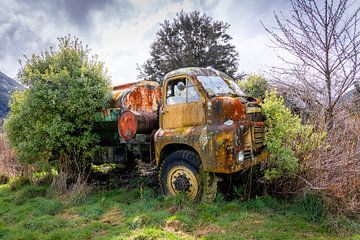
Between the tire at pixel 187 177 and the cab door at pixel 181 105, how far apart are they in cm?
63

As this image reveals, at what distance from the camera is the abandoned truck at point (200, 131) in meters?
4.69

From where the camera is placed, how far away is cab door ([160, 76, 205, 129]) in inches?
203

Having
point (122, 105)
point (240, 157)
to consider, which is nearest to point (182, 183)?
point (240, 157)

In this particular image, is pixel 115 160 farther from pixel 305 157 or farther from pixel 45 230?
pixel 305 157

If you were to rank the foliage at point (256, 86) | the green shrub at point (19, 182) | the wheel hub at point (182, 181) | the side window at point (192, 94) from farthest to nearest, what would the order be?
the foliage at point (256, 86) < the green shrub at point (19, 182) < the side window at point (192, 94) < the wheel hub at point (182, 181)

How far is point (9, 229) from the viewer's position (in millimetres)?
4625

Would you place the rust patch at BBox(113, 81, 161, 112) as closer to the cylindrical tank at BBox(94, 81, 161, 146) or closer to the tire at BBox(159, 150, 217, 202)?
the cylindrical tank at BBox(94, 81, 161, 146)

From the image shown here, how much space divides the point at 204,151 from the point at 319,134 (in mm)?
2192

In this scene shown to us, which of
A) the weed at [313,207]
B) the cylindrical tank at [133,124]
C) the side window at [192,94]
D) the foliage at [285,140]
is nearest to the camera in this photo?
the weed at [313,207]

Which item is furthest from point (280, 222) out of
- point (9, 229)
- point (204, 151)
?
point (9, 229)

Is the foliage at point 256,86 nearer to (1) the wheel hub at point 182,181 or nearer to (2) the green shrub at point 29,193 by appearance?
(1) the wheel hub at point 182,181

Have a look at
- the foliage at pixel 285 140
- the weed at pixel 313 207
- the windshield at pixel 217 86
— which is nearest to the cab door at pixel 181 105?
the windshield at pixel 217 86

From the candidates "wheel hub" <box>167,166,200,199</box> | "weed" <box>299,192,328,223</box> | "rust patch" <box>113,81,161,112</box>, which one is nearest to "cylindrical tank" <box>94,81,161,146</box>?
"rust patch" <box>113,81,161,112</box>

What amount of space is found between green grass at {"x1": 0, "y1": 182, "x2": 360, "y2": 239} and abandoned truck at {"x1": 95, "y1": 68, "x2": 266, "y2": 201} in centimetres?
50
